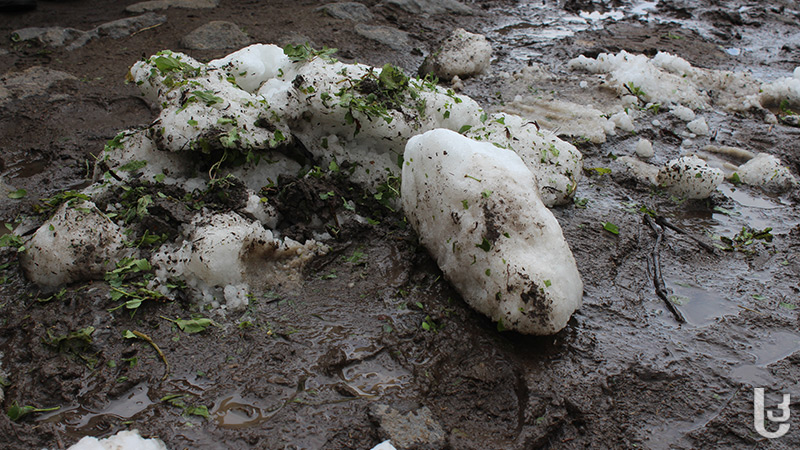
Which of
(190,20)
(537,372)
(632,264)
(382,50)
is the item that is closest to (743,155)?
(632,264)

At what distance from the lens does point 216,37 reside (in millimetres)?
6492

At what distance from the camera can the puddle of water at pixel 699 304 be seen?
3154 mm

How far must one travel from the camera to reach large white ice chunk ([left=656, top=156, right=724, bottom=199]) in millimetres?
4125

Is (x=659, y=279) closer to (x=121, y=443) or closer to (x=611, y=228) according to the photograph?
(x=611, y=228)

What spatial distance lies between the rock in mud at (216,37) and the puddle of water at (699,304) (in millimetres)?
5074

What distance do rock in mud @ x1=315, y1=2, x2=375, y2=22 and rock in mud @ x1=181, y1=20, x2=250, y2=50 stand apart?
133 cm

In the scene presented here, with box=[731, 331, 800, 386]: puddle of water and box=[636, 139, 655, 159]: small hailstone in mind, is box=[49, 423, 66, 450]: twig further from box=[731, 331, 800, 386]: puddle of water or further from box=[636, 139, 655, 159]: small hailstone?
box=[636, 139, 655, 159]: small hailstone

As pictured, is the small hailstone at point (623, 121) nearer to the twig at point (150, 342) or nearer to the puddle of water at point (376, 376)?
the puddle of water at point (376, 376)

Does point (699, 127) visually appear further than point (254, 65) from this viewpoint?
Yes

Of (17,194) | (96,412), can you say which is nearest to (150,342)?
(96,412)

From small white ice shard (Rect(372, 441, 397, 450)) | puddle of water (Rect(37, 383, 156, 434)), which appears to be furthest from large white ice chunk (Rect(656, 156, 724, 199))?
puddle of water (Rect(37, 383, 156, 434))

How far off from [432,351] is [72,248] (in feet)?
6.38

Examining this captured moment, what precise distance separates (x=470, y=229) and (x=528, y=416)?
94 centimetres

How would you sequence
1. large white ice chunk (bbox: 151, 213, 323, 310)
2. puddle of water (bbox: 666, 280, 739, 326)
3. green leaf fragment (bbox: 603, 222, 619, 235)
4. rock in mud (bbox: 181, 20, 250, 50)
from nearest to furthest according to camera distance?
large white ice chunk (bbox: 151, 213, 323, 310) < puddle of water (bbox: 666, 280, 739, 326) < green leaf fragment (bbox: 603, 222, 619, 235) < rock in mud (bbox: 181, 20, 250, 50)
